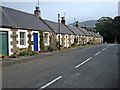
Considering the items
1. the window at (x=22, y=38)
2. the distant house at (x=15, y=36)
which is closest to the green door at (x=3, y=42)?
the distant house at (x=15, y=36)

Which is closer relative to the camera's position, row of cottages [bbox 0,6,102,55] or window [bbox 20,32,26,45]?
row of cottages [bbox 0,6,102,55]

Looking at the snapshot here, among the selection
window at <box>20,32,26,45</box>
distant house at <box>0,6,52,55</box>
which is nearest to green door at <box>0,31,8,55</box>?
distant house at <box>0,6,52,55</box>

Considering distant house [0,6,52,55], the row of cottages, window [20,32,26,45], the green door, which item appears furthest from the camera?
window [20,32,26,45]

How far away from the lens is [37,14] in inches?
1635

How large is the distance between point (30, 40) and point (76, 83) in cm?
1985

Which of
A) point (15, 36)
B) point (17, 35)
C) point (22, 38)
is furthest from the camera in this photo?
point (22, 38)

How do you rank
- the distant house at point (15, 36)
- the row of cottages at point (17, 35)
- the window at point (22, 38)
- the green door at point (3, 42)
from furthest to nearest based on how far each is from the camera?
the window at point (22, 38) → the row of cottages at point (17, 35) → the distant house at point (15, 36) → the green door at point (3, 42)

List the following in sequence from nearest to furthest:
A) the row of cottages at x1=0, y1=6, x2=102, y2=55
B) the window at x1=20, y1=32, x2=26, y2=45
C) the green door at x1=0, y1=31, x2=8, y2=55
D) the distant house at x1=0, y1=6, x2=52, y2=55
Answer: the green door at x1=0, y1=31, x2=8, y2=55 < the distant house at x1=0, y1=6, x2=52, y2=55 < the row of cottages at x1=0, y1=6, x2=102, y2=55 < the window at x1=20, y1=32, x2=26, y2=45

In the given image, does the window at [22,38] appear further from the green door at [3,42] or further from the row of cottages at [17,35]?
the green door at [3,42]

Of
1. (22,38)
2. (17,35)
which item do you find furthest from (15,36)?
(22,38)

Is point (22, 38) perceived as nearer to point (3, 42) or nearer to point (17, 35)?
point (17, 35)

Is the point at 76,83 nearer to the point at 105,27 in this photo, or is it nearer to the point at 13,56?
the point at 13,56

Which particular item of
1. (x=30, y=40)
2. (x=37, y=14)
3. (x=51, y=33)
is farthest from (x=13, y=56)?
(x=37, y=14)

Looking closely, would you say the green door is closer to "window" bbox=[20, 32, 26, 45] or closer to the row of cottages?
the row of cottages
